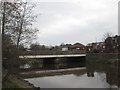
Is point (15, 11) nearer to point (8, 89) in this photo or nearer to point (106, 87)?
point (8, 89)

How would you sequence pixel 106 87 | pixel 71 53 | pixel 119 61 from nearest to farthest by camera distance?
pixel 106 87
pixel 119 61
pixel 71 53

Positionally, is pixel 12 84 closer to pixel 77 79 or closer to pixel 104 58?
pixel 77 79

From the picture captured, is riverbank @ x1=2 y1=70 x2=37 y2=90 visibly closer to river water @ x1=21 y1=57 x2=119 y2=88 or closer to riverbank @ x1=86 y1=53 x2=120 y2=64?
river water @ x1=21 y1=57 x2=119 y2=88

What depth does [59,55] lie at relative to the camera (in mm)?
65875

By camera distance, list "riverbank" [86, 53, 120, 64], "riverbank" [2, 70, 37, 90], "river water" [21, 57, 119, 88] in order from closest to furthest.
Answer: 1. "riverbank" [2, 70, 37, 90]
2. "river water" [21, 57, 119, 88]
3. "riverbank" [86, 53, 120, 64]

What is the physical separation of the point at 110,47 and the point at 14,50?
63017 mm

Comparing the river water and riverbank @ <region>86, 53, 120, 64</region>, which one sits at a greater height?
riverbank @ <region>86, 53, 120, 64</region>

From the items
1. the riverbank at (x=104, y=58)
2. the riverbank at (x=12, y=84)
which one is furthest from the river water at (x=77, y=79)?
the riverbank at (x=104, y=58)

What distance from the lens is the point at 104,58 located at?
6362 centimetres

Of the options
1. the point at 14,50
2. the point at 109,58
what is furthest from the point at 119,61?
the point at 14,50

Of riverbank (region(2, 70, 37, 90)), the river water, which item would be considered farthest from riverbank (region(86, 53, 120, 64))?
riverbank (region(2, 70, 37, 90))

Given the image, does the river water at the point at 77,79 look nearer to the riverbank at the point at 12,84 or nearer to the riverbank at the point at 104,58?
the riverbank at the point at 12,84

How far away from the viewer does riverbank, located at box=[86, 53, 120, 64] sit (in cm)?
5802

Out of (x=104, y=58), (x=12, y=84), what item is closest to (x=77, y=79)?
(x=12, y=84)
